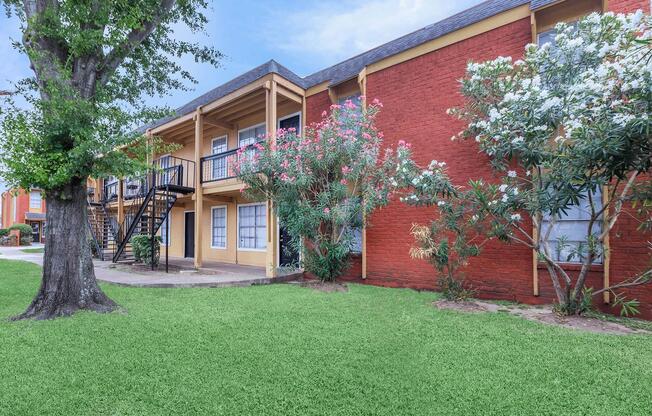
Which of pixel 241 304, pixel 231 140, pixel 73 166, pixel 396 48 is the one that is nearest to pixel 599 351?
pixel 241 304

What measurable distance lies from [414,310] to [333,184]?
3.14m

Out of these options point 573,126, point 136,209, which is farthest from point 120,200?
point 573,126

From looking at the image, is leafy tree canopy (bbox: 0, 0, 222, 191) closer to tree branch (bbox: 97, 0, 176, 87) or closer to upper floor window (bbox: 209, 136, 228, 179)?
tree branch (bbox: 97, 0, 176, 87)

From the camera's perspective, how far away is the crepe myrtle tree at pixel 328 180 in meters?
7.13

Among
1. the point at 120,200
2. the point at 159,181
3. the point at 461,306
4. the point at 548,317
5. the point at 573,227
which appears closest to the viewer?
the point at 548,317

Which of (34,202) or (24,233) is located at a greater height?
(34,202)

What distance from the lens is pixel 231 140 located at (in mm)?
12352

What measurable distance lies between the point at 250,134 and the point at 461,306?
907 cm

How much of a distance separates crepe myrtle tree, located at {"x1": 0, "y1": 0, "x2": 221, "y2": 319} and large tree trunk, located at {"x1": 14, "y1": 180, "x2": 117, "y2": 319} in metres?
0.01

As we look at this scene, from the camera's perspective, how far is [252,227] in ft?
38.4

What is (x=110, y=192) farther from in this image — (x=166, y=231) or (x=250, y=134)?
(x=166, y=231)

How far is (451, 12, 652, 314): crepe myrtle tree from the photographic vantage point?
148 inches

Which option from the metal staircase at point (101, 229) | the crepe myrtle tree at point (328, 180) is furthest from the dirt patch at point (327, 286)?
the metal staircase at point (101, 229)

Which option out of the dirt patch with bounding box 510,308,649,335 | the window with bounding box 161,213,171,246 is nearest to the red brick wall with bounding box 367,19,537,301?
the dirt patch with bounding box 510,308,649,335
